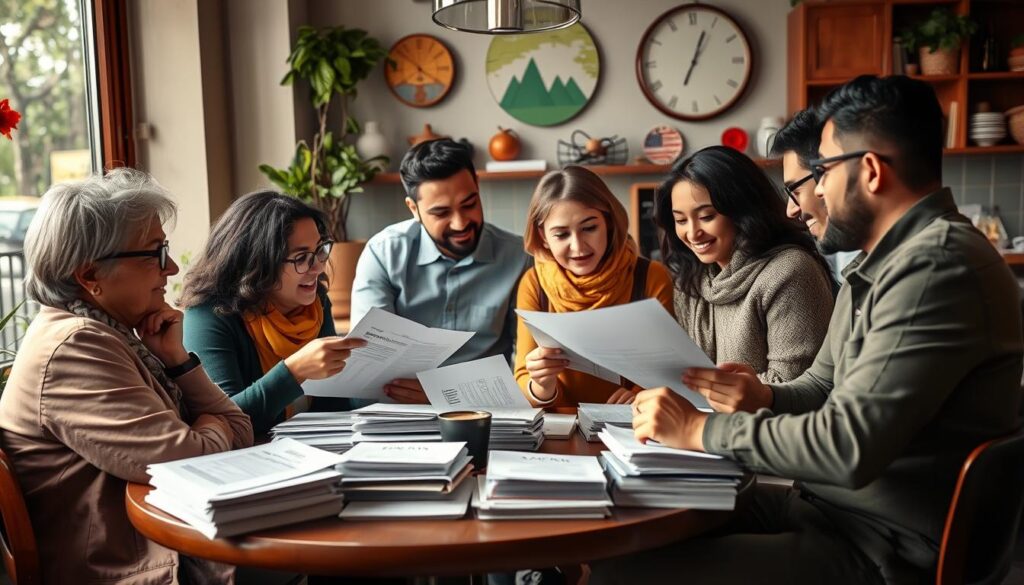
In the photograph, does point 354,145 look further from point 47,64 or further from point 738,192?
point 738,192

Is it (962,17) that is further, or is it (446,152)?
(962,17)

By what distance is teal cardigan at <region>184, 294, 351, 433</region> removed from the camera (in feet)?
5.91

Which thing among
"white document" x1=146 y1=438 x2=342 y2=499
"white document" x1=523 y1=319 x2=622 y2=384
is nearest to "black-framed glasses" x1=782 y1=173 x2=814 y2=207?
"white document" x1=523 y1=319 x2=622 y2=384

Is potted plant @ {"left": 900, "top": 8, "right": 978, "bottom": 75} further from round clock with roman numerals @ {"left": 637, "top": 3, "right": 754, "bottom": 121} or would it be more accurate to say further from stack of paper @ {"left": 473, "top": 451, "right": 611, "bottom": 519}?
stack of paper @ {"left": 473, "top": 451, "right": 611, "bottom": 519}

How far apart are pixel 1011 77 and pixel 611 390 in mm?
3399

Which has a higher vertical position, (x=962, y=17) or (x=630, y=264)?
(x=962, y=17)

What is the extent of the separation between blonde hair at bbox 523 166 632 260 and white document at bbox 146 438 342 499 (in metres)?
1.15

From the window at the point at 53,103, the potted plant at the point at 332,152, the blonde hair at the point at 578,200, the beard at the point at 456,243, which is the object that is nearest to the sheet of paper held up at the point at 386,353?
the blonde hair at the point at 578,200

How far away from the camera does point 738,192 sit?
2199mm

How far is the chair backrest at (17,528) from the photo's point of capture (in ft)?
4.38

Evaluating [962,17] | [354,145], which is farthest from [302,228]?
[962,17]

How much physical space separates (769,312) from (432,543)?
4.19 ft

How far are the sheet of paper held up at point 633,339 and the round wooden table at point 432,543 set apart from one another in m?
0.33

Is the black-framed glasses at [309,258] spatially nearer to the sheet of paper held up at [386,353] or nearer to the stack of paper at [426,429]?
the sheet of paper held up at [386,353]
